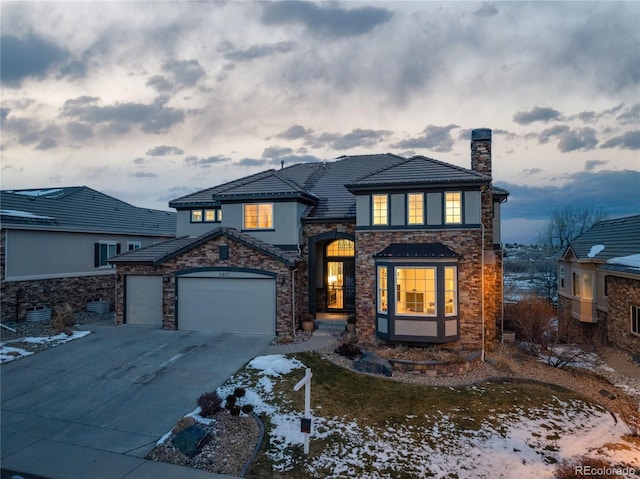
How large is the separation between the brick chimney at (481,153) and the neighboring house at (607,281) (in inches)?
283

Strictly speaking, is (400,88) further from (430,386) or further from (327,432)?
(327,432)

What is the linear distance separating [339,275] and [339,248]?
1.29 metres

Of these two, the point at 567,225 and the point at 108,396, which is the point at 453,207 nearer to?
the point at 108,396

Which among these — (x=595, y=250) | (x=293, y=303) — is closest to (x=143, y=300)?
(x=293, y=303)

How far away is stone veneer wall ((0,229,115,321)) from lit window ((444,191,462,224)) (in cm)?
1868

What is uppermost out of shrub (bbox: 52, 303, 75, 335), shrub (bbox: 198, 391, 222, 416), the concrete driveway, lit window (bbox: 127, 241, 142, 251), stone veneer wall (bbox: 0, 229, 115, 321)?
lit window (bbox: 127, 241, 142, 251)

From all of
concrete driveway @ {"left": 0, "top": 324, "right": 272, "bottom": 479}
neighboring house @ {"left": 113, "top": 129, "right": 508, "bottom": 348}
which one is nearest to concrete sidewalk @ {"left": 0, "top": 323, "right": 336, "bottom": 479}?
concrete driveway @ {"left": 0, "top": 324, "right": 272, "bottom": 479}

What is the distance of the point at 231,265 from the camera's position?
48.5 feet

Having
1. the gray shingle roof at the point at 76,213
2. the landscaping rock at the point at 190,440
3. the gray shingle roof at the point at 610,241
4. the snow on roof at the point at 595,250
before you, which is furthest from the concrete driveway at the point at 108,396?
the snow on roof at the point at 595,250

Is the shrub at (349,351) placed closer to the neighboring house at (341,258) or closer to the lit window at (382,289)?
the neighboring house at (341,258)

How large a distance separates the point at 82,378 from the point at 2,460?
12.3ft

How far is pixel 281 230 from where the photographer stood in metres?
15.9
